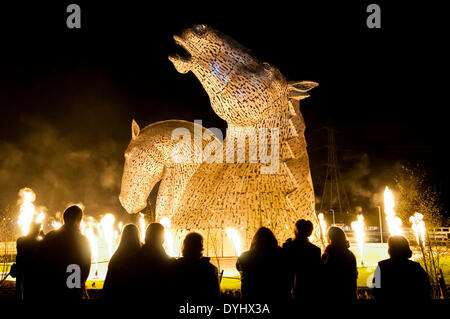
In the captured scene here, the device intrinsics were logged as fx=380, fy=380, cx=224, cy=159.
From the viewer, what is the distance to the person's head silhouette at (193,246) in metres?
3.33

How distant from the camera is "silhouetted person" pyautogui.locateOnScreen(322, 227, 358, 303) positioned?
3.71m

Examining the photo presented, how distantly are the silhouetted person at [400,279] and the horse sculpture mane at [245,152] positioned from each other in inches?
147

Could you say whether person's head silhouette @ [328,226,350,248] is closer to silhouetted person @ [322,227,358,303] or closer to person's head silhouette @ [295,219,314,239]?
silhouetted person @ [322,227,358,303]

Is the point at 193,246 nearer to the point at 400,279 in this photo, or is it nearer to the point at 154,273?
the point at 154,273

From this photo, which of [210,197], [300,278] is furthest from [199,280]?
[210,197]

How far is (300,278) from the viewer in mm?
3730

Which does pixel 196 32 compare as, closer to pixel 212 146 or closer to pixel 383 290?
pixel 212 146

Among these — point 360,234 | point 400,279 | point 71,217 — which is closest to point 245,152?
point 71,217

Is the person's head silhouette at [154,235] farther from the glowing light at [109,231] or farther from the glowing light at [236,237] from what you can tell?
the glowing light at [109,231]

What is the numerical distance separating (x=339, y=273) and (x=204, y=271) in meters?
1.39

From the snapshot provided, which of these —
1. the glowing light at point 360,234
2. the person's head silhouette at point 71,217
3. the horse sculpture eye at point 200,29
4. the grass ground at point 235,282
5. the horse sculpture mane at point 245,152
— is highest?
the horse sculpture eye at point 200,29

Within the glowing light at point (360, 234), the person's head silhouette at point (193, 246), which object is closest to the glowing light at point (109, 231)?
the glowing light at point (360, 234)
